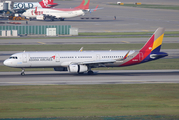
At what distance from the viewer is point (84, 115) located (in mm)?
28109

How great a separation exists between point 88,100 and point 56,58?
16956 mm

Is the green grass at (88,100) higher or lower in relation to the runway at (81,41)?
lower

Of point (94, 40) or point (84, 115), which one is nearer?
point (84, 115)

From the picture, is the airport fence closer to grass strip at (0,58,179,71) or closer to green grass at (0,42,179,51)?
green grass at (0,42,179,51)

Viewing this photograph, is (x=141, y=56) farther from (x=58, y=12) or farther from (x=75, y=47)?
(x=58, y=12)

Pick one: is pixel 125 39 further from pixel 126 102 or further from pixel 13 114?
pixel 13 114

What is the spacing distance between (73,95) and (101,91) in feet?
13.2

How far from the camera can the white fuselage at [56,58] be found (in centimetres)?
4816

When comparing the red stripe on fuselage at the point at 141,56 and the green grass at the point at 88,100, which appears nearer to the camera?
the green grass at the point at 88,100

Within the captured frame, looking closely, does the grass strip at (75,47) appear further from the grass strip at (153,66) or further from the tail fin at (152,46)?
the tail fin at (152,46)

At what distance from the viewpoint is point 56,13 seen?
140 metres

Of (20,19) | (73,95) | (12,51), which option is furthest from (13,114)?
(20,19)

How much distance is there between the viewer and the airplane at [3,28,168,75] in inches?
1891

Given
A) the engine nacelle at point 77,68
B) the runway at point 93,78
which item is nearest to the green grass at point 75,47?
the runway at point 93,78
